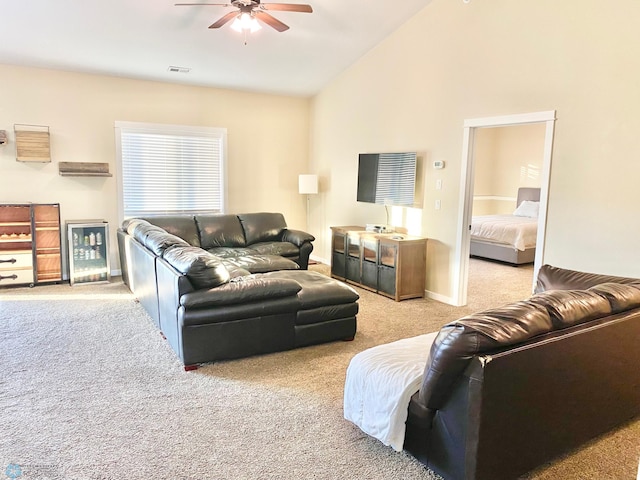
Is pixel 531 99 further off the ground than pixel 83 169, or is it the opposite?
pixel 531 99

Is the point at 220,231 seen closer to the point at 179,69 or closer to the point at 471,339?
the point at 179,69

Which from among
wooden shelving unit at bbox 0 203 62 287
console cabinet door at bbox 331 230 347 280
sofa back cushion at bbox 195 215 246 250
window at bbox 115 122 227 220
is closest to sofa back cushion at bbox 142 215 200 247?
sofa back cushion at bbox 195 215 246 250

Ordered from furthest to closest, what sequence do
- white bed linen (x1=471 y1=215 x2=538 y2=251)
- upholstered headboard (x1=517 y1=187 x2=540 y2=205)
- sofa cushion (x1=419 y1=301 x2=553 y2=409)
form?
upholstered headboard (x1=517 y1=187 x2=540 y2=205) < white bed linen (x1=471 y1=215 x2=538 y2=251) < sofa cushion (x1=419 y1=301 x2=553 y2=409)

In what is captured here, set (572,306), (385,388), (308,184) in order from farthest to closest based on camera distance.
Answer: (308,184), (385,388), (572,306)

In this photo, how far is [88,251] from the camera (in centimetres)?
585

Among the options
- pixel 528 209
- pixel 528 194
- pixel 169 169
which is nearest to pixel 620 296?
pixel 169 169

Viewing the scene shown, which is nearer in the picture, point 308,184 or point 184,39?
point 184,39

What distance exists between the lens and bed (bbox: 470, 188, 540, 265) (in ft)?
24.0

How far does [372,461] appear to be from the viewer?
91.1 inches

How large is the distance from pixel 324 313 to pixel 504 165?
772cm

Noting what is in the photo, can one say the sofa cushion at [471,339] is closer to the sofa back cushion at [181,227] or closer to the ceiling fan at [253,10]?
the ceiling fan at [253,10]

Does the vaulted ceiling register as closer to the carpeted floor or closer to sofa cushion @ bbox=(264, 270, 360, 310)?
sofa cushion @ bbox=(264, 270, 360, 310)

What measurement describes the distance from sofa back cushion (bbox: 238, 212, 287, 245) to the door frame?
2.63 meters

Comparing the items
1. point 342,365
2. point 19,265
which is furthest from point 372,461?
point 19,265
